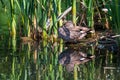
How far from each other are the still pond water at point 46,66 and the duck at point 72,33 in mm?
204

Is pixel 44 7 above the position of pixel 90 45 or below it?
above

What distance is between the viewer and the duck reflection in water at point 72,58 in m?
5.85

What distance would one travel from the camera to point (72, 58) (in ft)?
20.8

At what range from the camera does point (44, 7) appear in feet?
25.6

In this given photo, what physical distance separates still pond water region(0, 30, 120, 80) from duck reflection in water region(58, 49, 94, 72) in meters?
0.03

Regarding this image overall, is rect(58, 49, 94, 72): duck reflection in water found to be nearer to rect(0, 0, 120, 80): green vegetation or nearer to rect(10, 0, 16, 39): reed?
rect(0, 0, 120, 80): green vegetation

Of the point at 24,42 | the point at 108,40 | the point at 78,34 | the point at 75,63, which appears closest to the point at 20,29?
the point at 24,42

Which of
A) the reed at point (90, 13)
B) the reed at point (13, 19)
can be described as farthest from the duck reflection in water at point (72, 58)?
the reed at point (13, 19)

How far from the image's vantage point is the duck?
756 cm

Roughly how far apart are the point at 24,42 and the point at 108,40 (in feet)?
4.83

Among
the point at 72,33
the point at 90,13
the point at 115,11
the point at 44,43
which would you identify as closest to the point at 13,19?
the point at 44,43

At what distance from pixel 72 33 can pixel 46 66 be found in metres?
1.98

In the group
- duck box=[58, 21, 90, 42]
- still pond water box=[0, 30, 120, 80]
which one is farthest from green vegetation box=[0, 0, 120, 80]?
duck box=[58, 21, 90, 42]

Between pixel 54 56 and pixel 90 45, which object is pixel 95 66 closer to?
pixel 54 56
